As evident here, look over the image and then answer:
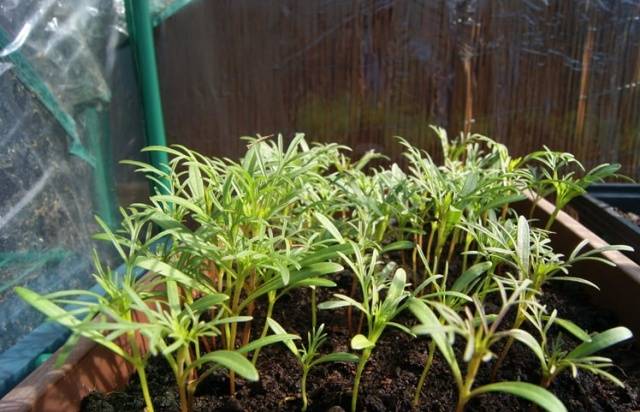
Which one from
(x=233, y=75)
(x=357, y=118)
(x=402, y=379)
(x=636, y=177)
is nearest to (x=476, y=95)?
(x=357, y=118)

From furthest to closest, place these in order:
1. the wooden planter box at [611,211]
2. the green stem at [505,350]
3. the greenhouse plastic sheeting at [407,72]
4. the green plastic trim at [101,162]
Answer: the greenhouse plastic sheeting at [407,72]
the green plastic trim at [101,162]
the wooden planter box at [611,211]
the green stem at [505,350]

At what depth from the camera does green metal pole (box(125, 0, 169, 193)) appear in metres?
1.46

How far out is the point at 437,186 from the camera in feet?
2.83

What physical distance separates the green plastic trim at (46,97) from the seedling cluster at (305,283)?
44 centimetres

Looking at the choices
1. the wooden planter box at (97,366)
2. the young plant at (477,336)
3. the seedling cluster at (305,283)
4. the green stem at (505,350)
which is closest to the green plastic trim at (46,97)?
the seedling cluster at (305,283)

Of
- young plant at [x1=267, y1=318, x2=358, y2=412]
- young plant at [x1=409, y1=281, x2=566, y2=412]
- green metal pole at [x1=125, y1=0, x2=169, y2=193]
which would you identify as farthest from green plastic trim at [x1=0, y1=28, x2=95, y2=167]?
young plant at [x1=409, y1=281, x2=566, y2=412]

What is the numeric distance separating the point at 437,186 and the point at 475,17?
1.01 m

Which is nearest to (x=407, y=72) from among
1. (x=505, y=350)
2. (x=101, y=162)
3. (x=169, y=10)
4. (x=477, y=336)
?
(x=169, y=10)

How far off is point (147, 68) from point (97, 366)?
1.10 m

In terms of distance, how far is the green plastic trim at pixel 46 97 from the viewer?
0.99m

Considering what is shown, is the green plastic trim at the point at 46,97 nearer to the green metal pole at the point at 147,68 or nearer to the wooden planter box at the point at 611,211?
the green metal pole at the point at 147,68

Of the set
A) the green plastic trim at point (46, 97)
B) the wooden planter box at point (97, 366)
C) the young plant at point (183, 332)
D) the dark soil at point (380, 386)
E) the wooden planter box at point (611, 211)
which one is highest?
the green plastic trim at point (46, 97)

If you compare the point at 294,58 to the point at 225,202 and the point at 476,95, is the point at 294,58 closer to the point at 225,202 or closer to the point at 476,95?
the point at 476,95

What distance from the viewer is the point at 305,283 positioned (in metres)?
0.63
